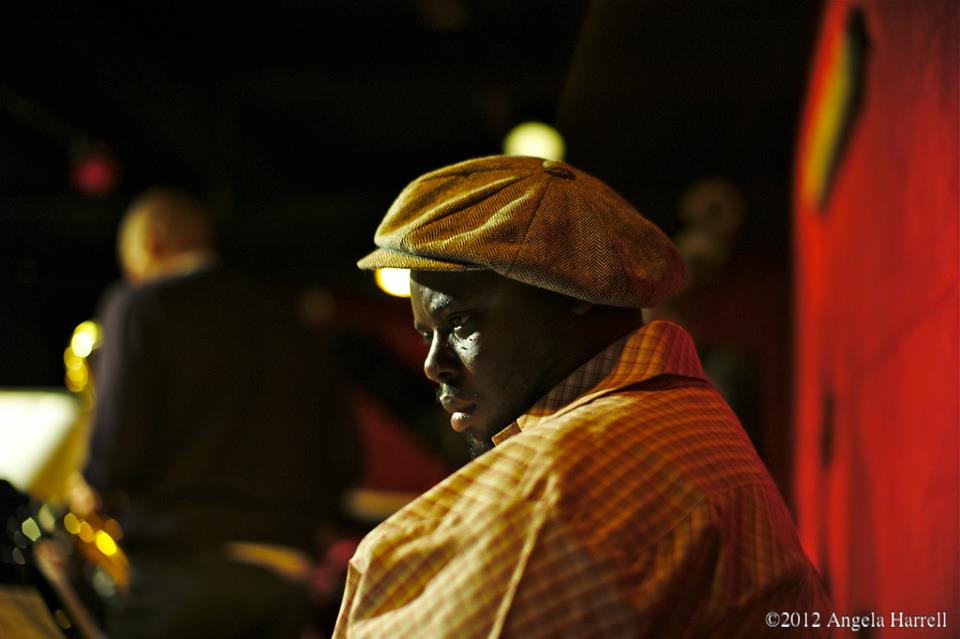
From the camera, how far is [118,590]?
10.3ft

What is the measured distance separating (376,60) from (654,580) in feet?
17.0

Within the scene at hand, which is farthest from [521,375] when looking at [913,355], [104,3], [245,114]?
[245,114]

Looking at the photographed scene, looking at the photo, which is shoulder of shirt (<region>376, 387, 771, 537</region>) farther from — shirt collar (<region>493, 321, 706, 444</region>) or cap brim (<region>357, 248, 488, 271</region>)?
cap brim (<region>357, 248, 488, 271</region>)

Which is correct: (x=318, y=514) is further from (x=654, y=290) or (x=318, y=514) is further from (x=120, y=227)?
(x=120, y=227)

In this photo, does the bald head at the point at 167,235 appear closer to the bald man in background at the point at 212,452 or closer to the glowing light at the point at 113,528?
the bald man in background at the point at 212,452

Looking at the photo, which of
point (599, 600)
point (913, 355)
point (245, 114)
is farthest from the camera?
point (245, 114)

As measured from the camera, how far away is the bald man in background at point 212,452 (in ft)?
10.1

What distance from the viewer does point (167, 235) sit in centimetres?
356

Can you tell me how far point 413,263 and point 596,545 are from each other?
1.63ft

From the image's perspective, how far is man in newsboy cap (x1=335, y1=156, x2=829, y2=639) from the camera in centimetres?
113

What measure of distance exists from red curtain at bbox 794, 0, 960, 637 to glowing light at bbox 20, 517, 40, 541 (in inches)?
49.5

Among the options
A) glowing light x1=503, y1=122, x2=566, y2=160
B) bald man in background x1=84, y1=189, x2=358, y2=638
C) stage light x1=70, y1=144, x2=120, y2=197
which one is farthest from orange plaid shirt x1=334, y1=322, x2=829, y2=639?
stage light x1=70, y1=144, x2=120, y2=197

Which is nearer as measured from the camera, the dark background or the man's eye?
the man's eye

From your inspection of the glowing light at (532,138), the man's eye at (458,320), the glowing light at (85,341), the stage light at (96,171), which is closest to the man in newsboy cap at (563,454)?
the man's eye at (458,320)
